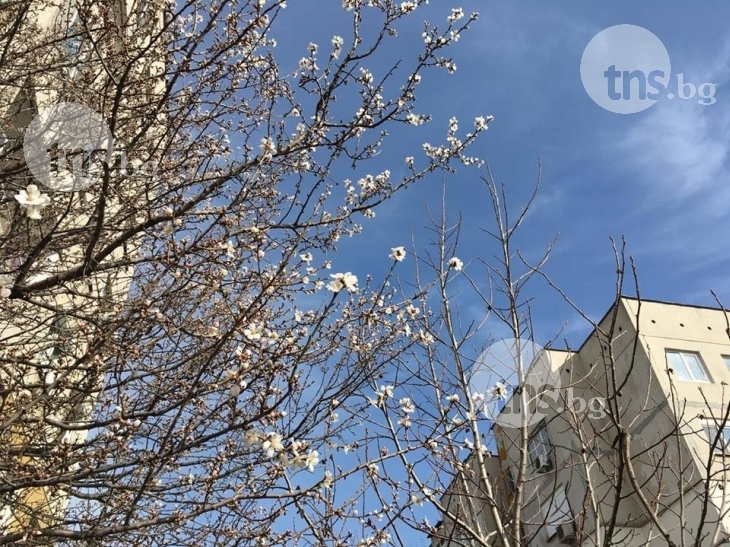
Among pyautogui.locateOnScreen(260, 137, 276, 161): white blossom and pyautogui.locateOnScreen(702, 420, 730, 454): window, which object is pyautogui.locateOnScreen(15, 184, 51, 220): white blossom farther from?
pyautogui.locateOnScreen(702, 420, 730, 454): window

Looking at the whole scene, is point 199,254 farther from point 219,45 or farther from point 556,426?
point 556,426

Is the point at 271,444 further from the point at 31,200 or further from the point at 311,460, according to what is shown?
the point at 31,200

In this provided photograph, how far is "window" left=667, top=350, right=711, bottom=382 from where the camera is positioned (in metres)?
12.6

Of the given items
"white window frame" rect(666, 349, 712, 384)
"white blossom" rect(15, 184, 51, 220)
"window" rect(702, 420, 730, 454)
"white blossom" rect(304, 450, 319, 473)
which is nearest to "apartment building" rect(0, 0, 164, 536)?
"white blossom" rect(15, 184, 51, 220)

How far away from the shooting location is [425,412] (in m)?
5.30

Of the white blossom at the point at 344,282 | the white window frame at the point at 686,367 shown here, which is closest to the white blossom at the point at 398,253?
the white blossom at the point at 344,282

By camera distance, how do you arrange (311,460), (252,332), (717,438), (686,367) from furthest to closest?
(686,367) → (252,332) → (311,460) → (717,438)

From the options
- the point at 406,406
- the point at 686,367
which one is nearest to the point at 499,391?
the point at 406,406

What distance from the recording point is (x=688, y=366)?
12.9 meters

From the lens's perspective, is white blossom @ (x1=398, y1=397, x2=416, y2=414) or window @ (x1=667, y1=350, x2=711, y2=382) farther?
window @ (x1=667, y1=350, x2=711, y2=382)

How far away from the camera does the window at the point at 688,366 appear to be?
41.4 feet

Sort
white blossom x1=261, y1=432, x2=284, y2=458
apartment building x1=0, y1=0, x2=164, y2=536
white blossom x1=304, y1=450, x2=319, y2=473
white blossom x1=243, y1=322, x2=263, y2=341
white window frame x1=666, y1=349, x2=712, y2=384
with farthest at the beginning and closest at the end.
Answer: white window frame x1=666, y1=349, x2=712, y2=384, apartment building x1=0, y1=0, x2=164, y2=536, white blossom x1=243, y1=322, x2=263, y2=341, white blossom x1=304, y1=450, x2=319, y2=473, white blossom x1=261, y1=432, x2=284, y2=458

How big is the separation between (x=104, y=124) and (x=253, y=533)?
323cm

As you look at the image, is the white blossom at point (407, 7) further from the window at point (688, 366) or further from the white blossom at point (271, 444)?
the window at point (688, 366)
